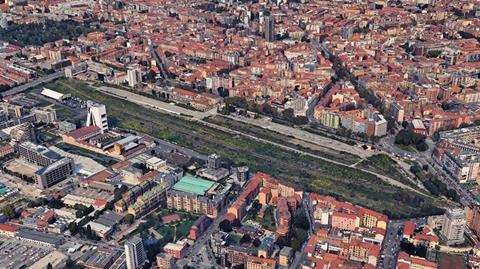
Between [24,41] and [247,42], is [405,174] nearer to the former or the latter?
[247,42]

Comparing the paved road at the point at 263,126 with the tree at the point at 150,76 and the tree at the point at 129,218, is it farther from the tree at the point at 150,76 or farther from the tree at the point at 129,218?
the tree at the point at 129,218

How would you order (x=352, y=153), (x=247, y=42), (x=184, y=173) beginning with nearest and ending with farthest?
(x=184, y=173) < (x=352, y=153) < (x=247, y=42)

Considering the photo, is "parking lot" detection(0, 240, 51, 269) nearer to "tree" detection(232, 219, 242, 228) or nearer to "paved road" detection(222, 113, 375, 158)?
"tree" detection(232, 219, 242, 228)

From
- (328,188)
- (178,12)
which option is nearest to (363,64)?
(328,188)

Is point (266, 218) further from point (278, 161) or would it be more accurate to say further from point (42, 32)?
point (42, 32)

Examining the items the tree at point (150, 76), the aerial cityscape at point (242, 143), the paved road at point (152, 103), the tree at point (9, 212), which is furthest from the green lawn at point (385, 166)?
the tree at point (150, 76)

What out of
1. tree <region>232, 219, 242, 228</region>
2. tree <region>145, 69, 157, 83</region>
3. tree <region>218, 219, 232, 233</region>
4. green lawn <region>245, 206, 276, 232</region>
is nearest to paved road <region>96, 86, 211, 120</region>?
tree <region>145, 69, 157, 83</region>
